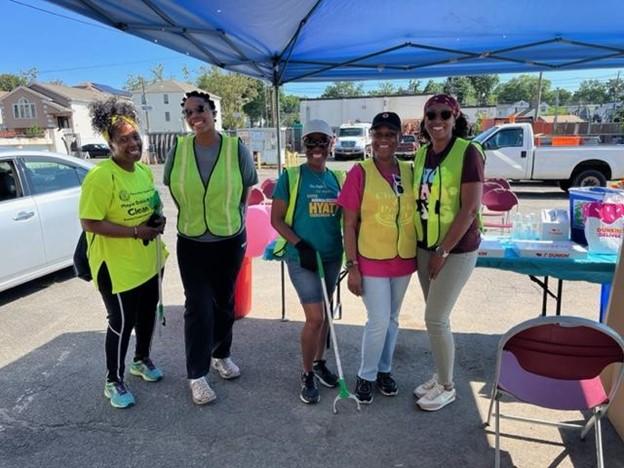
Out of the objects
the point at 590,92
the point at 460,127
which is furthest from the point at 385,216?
the point at 590,92

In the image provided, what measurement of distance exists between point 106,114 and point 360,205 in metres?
1.56

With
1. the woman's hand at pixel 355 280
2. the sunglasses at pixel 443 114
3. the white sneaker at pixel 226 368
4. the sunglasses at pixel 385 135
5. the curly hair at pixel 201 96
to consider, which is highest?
the curly hair at pixel 201 96

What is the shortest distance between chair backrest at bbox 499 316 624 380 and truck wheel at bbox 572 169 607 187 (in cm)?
1115

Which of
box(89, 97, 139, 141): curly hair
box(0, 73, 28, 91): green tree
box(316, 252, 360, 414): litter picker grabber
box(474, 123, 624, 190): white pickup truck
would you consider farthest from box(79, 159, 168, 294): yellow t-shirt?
box(0, 73, 28, 91): green tree

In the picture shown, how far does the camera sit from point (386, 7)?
3445 mm

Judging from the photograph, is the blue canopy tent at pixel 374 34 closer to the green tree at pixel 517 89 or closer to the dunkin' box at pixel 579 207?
the dunkin' box at pixel 579 207

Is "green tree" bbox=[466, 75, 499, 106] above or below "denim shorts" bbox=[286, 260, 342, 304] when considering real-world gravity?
above

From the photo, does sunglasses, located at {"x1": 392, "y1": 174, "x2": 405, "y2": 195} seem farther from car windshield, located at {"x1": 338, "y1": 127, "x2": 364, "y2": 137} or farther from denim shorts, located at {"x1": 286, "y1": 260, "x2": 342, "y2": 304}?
car windshield, located at {"x1": 338, "y1": 127, "x2": 364, "y2": 137}

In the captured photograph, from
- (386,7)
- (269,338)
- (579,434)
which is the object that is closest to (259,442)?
(269,338)

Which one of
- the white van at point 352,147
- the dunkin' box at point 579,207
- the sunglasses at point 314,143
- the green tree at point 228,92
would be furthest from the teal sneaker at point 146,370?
the green tree at point 228,92

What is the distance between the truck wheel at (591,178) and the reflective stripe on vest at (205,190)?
445 inches

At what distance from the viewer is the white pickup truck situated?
11438 mm

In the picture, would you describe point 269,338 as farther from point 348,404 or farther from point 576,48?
point 576,48

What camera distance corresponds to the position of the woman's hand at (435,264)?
2533 millimetres
